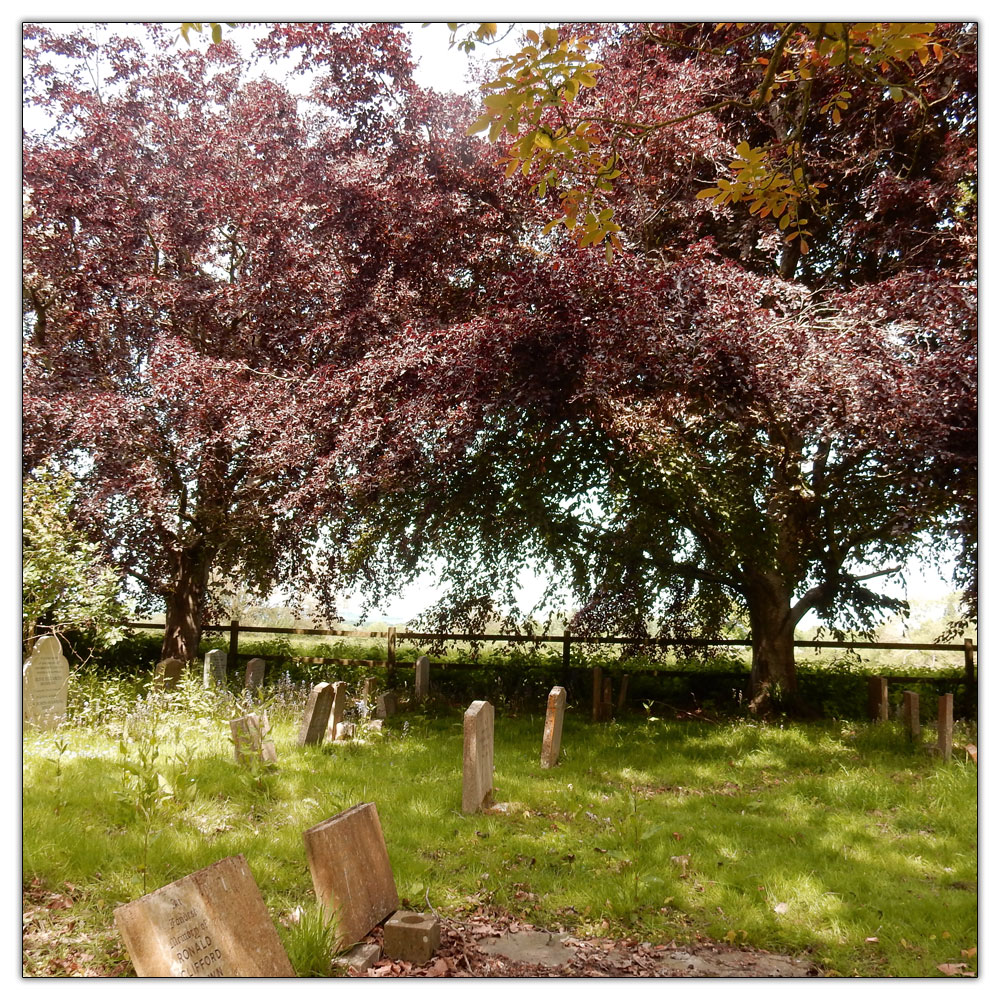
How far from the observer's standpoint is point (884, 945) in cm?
304

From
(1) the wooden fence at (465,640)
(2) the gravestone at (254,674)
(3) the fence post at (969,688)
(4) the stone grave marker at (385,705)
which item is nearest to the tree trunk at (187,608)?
(1) the wooden fence at (465,640)

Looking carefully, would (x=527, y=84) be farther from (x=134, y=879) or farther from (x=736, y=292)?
(x=134, y=879)

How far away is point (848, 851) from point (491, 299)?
509cm

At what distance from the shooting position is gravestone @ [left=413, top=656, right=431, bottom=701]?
791 cm

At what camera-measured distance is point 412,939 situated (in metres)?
2.79

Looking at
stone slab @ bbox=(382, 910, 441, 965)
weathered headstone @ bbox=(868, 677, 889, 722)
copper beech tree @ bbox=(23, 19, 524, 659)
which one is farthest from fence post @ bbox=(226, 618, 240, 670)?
weathered headstone @ bbox=(868, 677, 889, 722)

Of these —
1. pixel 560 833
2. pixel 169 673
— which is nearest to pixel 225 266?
pixel 169 673

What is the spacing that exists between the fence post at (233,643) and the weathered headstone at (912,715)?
296 inches

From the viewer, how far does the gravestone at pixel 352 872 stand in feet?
9.17

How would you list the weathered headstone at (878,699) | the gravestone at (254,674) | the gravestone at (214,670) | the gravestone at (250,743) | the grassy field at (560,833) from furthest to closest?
the gravestone at (254,674), the gravestone at (214,670), the weathered headstone at (878,699), the gravestone at (250,743), the grassy field at (560,833)

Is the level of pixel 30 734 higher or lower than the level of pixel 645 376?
lower

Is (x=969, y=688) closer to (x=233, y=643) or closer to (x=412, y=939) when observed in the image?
(x=412, y=939)

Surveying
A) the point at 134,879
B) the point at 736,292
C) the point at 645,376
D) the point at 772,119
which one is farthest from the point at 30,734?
the point at 772,119

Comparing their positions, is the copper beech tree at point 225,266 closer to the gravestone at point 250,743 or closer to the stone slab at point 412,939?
the gravestone at point 250,743
